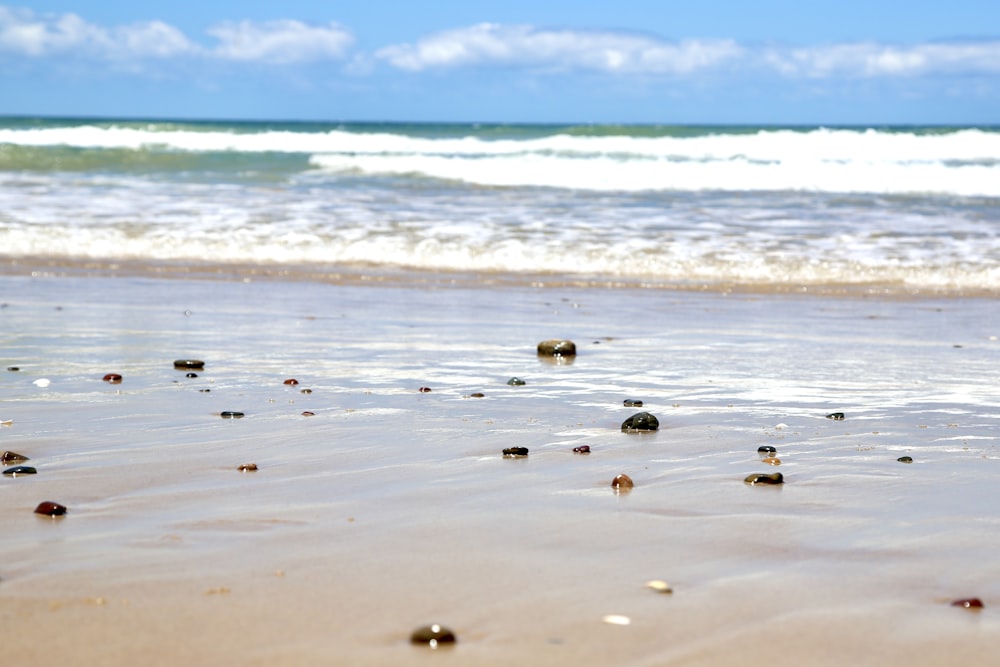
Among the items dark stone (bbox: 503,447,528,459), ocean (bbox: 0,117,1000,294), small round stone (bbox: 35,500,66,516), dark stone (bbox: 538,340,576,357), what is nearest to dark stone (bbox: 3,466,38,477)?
small round stone (bbox: 35,500,66,516)

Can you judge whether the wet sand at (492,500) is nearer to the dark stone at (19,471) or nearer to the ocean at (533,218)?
the dark stone at (19,471)

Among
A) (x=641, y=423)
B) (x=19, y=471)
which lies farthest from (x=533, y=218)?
(x=19, y=471)

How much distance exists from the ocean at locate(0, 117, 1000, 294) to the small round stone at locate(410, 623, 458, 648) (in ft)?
23.4

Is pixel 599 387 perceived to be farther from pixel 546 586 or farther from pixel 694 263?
pixel 694 263

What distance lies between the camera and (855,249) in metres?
10.3

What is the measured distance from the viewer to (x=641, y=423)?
409cm

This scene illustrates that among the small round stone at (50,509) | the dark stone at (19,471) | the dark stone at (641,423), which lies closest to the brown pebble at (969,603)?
the dark stone at (641,423)

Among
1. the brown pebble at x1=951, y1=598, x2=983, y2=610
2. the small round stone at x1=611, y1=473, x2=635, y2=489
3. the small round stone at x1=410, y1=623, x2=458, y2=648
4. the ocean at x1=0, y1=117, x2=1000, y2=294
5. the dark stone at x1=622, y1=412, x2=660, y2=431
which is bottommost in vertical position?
the small round stone at x1=410, y1=623, x2=458, y2=648

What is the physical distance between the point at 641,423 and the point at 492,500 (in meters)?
1.08

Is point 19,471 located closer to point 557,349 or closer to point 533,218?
point 557,349

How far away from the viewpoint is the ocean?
32.1 ft

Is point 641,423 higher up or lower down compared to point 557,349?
lower down

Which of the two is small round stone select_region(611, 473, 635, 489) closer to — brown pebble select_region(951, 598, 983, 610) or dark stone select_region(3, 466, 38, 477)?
brown pebble select_region(951, 598, 983, 610)

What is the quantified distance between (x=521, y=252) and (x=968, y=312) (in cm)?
398
